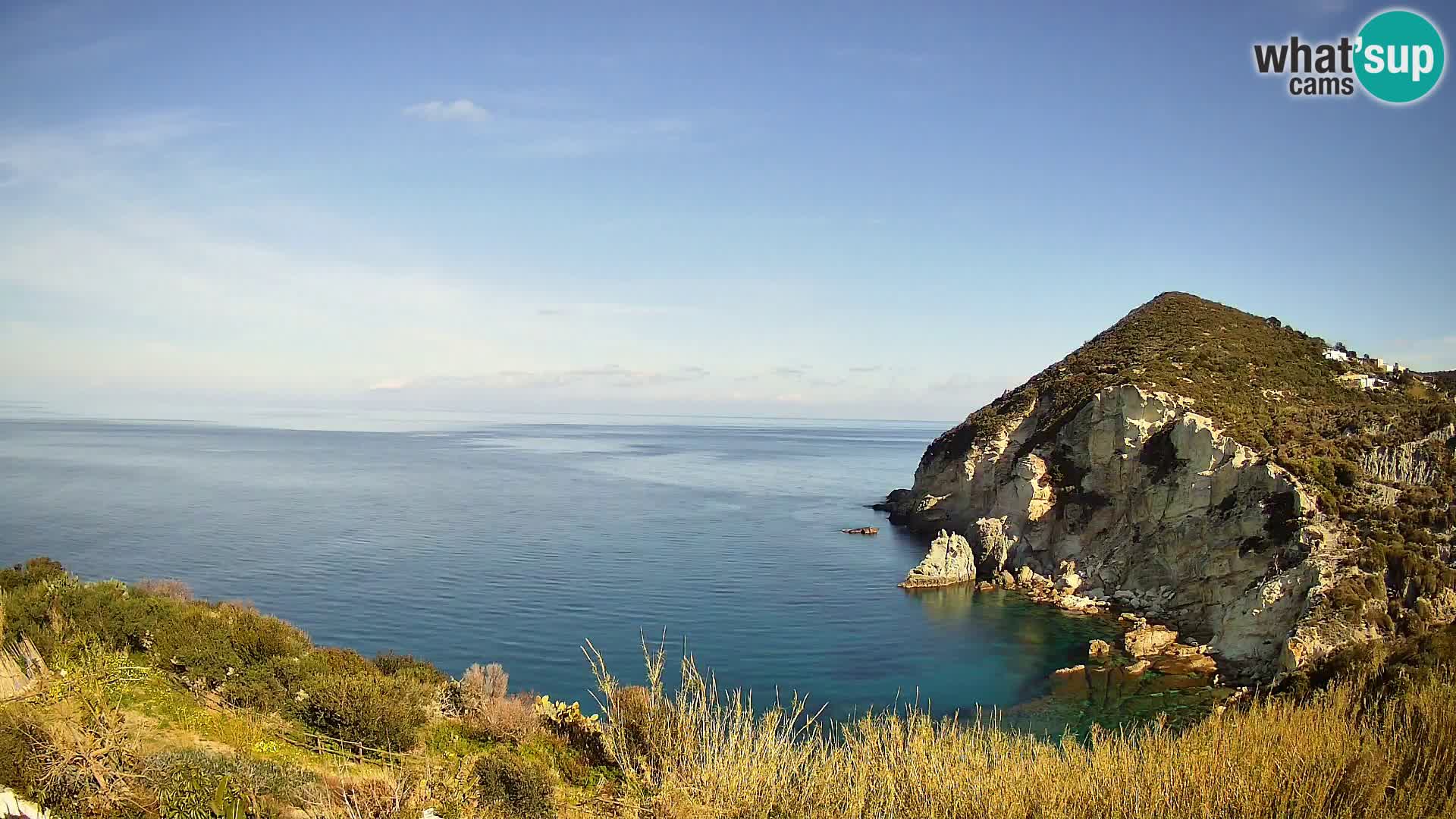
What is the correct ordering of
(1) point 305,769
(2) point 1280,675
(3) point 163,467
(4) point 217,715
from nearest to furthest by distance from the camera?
(1) point 305,769
(4) point 217,715
(2) point 1280,675
(3) point 163,467

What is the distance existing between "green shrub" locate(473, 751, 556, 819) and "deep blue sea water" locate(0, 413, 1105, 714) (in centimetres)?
1672

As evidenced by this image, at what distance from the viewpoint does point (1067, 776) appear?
8562mm

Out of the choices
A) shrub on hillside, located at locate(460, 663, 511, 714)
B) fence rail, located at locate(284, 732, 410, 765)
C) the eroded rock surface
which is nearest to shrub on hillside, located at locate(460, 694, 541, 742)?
shrub on hillside, located at locate(460, 663, 511, 714)

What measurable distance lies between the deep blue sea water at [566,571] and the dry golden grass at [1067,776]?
693 inches

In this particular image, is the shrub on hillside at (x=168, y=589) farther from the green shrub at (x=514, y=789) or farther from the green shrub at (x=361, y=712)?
the green shrub at (x=514, y=789)

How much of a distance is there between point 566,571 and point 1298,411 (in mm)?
40645

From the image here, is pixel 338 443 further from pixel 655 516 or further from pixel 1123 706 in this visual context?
pixel 1123 706

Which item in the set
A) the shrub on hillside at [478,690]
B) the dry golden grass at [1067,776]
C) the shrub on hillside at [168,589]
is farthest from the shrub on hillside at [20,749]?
the shrub on hillside at [168,589]

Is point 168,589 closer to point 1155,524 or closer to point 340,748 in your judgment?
point 340,748

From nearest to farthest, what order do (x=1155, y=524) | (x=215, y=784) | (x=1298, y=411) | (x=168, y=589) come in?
(x=215, y=784), (x=168, y=589), (x=1155, y=524), (x=1298, y=411)

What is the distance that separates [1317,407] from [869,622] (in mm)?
27297

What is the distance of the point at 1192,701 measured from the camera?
27.5 meters

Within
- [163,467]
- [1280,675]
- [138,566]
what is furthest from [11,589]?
[163,467]

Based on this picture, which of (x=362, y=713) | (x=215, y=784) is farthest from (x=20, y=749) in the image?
(x=362, y=713)
